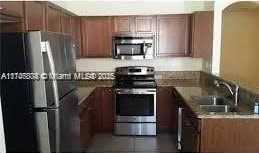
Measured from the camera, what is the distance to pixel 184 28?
4211 mm

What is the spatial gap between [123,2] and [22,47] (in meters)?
2.82

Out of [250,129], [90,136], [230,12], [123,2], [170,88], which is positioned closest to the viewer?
[250,129]

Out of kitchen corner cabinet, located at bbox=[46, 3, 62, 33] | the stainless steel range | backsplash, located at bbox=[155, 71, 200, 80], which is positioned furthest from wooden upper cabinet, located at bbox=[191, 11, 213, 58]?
kitchen corner cabinet, located at bbox=[46, 3, 62, 33]

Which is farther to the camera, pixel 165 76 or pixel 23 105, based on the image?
pixel 165 76

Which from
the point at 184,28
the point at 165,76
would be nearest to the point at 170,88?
the point at 165,76

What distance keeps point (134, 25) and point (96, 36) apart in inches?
25.6

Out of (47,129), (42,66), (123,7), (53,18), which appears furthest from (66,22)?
(47,129)

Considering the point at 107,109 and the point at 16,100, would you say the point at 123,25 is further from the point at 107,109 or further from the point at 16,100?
the point at 16,100

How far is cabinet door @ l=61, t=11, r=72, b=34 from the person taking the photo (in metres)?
3.36

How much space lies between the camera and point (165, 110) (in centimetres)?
422

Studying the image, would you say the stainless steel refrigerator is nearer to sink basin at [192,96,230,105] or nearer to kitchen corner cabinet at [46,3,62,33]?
kitchen corner cabinet at [46,3,62,33]

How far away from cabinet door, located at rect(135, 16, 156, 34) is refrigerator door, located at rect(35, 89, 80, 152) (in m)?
2.04

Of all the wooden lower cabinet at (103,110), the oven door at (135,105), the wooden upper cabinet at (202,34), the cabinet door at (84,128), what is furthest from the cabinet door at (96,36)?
the wooden upper cabinet at (202,34)

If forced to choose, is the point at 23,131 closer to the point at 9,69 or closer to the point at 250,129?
the point at 9,69
